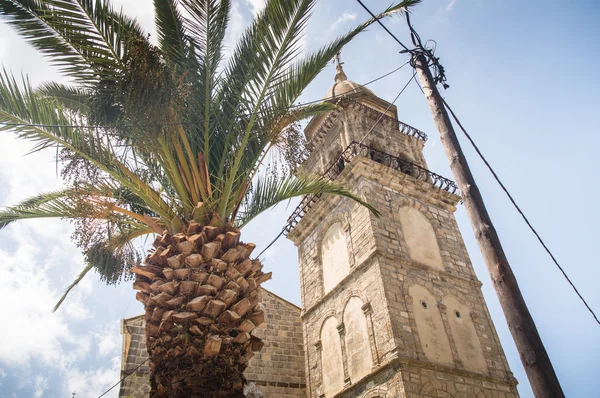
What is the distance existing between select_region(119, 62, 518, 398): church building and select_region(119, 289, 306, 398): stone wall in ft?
0.12

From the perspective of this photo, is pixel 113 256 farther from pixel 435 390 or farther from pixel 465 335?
pixel 465 335

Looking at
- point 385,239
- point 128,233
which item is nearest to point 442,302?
point 385,239

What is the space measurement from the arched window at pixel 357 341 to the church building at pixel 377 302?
0.11 feet

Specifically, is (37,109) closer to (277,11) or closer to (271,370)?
(277,11)

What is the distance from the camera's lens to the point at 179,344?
4.89 meters

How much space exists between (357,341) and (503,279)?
8547 millimetres

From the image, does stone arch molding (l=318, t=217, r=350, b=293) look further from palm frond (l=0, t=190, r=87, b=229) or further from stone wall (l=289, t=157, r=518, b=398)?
palm frond (l=0, t=190, r=87, b=229)

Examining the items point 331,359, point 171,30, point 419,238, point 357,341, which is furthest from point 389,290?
point 171,30

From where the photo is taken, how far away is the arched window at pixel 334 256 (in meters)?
14.4

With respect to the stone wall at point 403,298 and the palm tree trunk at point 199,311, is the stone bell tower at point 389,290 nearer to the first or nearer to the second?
the stone wall at point 403,298

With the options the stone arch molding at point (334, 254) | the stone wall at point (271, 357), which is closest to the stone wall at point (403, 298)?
the stone arch molding at point (334, 254)

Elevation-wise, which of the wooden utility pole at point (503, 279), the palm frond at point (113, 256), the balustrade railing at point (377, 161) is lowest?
the wooden utility pole at point (503, 279)

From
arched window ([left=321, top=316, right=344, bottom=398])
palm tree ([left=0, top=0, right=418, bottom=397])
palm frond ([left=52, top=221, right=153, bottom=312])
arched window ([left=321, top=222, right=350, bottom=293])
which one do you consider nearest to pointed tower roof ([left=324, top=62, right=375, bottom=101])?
arched window ([left=321, top=222, right=350, bottom=293])

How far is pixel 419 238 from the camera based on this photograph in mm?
14555
